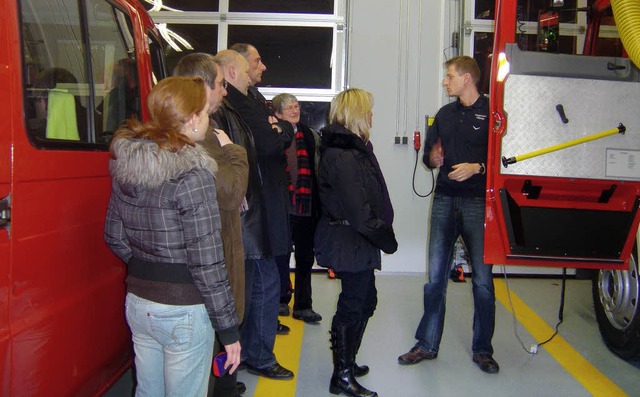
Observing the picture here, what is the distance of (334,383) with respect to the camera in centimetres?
337

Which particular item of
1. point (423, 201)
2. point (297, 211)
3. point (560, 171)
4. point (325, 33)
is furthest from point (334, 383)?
point (325, 33)

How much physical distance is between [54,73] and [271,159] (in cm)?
145

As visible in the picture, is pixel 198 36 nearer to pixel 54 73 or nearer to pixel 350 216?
pixel 350 216

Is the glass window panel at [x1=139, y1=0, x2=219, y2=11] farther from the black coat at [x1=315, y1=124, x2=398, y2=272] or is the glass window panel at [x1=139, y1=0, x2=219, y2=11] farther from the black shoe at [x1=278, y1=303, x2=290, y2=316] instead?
the black coat at [x1=315, y1=124, x2=398, y2=272]

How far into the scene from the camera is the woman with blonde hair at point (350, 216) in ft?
9.98

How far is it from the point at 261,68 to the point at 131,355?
2.04 m

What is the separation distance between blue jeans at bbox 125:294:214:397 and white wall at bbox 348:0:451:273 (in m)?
4.76

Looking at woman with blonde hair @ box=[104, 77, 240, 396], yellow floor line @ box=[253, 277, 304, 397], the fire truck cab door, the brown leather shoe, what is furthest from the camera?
the brown leather shoe

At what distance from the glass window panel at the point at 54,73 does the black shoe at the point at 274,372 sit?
1852 millimetres

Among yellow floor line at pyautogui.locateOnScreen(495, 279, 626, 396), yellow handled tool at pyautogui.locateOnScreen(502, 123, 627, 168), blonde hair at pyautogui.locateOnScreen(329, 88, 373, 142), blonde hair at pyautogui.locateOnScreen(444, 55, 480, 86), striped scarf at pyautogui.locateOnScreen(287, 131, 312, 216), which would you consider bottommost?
yellow floor line at pyautogui.locateOnScreen(495, 279, 626, 396)

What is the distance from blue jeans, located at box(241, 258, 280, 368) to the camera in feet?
10.9

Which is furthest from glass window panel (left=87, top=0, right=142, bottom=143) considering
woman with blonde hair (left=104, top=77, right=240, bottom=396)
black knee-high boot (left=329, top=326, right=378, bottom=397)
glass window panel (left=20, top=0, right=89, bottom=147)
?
black knee-high boot (left=329, top=326, right=378, bottom=397)

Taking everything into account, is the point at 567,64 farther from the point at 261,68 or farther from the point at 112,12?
the point at 112,12

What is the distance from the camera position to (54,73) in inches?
85.0
